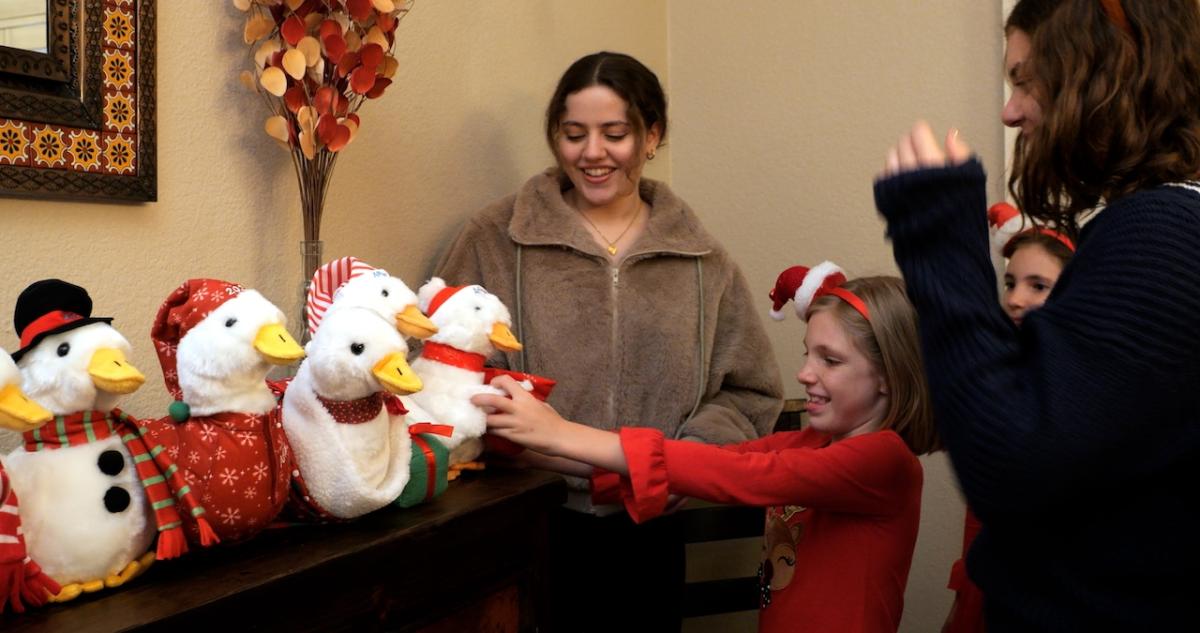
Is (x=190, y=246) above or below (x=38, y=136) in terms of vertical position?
below

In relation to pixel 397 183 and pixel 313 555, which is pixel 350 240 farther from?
pixel 313 555

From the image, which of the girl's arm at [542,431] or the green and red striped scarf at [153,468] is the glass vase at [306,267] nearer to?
the girl's arm at [542,431]

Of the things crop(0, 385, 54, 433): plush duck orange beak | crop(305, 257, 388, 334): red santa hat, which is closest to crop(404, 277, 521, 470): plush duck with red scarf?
crop(305, 257, 388, 334): red santa hat

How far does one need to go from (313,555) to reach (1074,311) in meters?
0.65

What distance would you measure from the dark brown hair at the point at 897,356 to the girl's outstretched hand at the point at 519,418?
445 millimetres

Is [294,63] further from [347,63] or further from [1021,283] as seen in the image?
[1021,283]

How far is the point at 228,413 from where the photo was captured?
2.78 feet

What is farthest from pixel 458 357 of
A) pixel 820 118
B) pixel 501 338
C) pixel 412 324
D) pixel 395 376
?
pixel 820 118

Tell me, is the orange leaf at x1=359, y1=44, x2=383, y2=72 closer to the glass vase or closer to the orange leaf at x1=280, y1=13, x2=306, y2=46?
the orange leaf at x1=280, y1=13, x2=306, y2=46

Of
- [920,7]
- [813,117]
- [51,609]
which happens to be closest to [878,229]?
[813,117]

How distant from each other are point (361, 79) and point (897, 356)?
2.71ft

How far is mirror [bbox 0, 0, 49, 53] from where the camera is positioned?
1005 mm

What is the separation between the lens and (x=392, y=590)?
93 centimetres

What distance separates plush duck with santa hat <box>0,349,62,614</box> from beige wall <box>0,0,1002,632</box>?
43 cm
